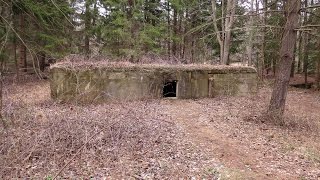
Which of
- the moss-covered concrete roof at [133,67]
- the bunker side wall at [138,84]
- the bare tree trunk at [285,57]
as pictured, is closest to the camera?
the bare tree trunk at [285,57]

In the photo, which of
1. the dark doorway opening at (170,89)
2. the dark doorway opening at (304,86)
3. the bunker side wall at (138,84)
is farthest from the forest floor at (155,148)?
the dark doorway opening at (304,86)

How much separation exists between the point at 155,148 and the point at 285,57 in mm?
4658

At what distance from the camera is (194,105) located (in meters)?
10.5

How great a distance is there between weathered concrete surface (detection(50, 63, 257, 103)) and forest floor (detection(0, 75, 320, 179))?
2724 mm

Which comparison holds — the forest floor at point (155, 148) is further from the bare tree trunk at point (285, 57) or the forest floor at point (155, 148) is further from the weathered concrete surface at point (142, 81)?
the weathered concrete surface at point (142, 81)

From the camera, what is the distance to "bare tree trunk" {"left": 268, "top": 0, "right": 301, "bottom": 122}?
7480 mm

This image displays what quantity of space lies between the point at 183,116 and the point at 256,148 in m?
3.10

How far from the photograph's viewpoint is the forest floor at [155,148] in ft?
15.1

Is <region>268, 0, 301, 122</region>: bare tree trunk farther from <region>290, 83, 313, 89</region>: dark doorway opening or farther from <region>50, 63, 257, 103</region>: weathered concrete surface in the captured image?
<region>290, 83, 313, 89</region>: dark doorway opening

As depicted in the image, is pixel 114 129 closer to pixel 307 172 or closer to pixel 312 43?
pixel 307 172

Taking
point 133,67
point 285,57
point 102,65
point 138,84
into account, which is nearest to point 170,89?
point 138,84

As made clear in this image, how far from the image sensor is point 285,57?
7707 mm

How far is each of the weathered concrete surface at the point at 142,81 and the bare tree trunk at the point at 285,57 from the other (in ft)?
14.6

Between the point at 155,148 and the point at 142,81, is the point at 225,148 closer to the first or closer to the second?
the point at 155,148
